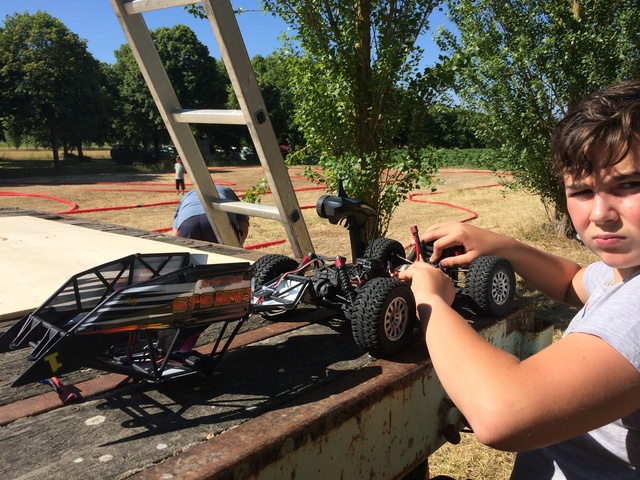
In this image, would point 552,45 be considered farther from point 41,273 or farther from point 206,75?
point 206,75

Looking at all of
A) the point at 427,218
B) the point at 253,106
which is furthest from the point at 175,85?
the point at 253,106

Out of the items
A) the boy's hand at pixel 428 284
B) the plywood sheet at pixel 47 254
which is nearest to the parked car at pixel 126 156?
the plywood sheet at pixel 47 254

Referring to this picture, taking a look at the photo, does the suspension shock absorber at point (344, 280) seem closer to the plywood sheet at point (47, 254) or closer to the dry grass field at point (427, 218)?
the plywood sheet at point (47, 254)

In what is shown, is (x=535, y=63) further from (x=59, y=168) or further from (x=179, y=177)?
(x=59, y=168)

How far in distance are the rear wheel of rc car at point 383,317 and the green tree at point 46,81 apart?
43.3 meters

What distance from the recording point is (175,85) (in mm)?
46656

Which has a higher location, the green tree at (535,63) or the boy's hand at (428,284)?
the green tree at (535,63)

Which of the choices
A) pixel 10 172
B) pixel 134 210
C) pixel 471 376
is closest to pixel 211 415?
pixel 471 376

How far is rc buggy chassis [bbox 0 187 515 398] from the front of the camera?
1.46m

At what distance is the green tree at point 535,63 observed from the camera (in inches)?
331

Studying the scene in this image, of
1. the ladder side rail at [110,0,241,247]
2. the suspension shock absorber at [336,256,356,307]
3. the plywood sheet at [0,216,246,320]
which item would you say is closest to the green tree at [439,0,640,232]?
the ladder side rail at [110,0,241,247]

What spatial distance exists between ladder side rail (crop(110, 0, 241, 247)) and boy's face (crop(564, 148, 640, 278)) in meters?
3.30

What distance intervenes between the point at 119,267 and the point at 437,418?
1.25 m

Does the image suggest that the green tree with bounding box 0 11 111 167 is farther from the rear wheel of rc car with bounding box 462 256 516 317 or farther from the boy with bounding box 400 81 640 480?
the boy with bounding box 400 81 640 480
